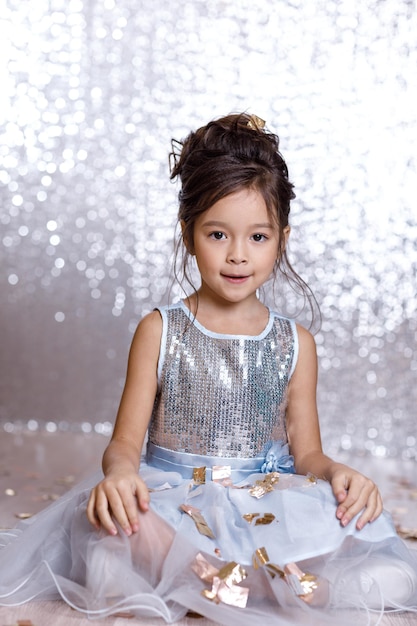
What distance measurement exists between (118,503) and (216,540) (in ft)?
0.45

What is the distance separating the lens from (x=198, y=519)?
1.23 metres

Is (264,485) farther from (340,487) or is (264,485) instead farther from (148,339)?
(148,339)

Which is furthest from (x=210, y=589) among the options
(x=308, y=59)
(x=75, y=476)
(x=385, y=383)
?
(x=308, y=59)

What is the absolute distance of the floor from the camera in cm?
117

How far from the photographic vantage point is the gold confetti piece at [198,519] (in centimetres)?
122

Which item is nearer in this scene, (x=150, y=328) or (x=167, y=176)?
(x=150, y=328)

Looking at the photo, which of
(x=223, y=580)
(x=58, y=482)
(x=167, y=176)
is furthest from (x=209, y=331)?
(x=167, y=176)

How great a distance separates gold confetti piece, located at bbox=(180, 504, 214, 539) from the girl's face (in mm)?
328

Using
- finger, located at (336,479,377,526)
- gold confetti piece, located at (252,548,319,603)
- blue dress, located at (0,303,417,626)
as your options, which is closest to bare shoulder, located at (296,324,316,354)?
blue dress, located at (0,303,417,626)

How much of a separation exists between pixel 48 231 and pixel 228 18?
764 mm

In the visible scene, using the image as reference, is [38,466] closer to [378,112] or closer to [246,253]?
[246,253]

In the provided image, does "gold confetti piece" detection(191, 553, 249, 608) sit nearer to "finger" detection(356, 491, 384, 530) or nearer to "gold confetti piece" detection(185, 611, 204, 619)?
"gold confetti piece" detection(185, 611, 204, 619)

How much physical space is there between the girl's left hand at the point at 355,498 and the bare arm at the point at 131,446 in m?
0.25

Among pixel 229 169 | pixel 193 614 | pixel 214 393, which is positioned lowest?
pixel 193 614
